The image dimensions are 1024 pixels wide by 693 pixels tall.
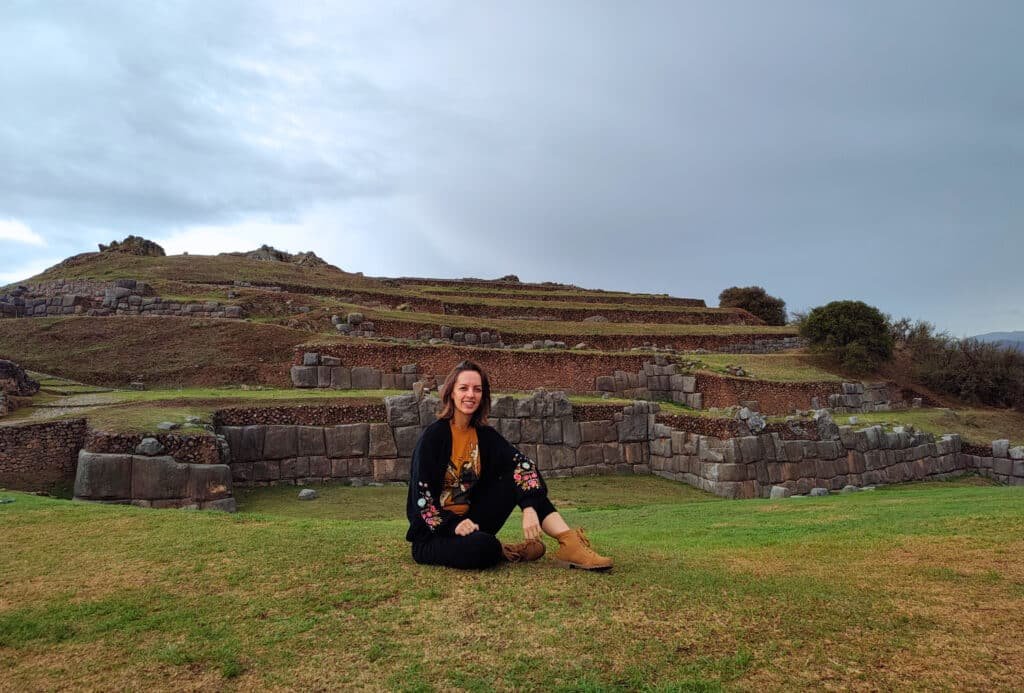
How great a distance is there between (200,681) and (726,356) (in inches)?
1093

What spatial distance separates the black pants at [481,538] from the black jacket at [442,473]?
0.20 ft

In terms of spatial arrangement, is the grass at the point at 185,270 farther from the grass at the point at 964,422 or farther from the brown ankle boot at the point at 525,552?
the brown ankle boot at the point at 525,552

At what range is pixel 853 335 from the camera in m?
29.5

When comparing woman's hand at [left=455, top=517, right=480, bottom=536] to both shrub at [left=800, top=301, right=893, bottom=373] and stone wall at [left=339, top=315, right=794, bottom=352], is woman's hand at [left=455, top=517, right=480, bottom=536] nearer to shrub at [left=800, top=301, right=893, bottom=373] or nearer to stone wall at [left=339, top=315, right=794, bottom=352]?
stone wall at [left=339, top=315, right=794, bottom=352]

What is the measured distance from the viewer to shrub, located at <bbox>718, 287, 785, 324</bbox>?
59.4 meters

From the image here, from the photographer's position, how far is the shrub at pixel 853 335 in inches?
1126

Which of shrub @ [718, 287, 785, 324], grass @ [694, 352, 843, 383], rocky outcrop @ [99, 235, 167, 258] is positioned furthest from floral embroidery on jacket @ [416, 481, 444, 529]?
shrub @ [718, 287, 785, 324]

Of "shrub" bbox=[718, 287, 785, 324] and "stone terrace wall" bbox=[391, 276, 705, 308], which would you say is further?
"shrub" bbox=[718, 287, 785, 324]

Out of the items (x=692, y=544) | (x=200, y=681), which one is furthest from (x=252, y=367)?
(x=200, y=681)

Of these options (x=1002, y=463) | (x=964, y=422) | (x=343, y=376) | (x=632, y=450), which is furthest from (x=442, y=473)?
(x=964, y=422)

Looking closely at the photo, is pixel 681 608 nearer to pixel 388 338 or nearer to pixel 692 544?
pixel 692 544

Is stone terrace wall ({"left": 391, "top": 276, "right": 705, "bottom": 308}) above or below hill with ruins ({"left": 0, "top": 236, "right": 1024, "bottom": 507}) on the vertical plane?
above

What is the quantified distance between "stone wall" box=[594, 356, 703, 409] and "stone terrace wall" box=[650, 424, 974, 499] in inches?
289

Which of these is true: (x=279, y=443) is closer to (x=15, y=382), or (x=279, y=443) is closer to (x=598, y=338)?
(x=15, y=382)
